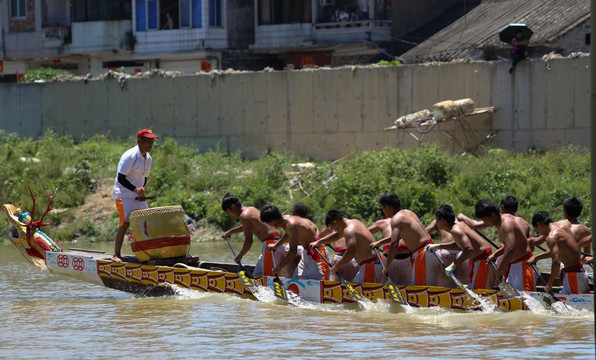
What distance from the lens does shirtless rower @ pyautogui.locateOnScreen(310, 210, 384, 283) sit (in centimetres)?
1247

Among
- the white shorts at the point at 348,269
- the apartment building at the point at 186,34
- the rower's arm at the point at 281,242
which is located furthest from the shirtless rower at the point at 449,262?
the apartment building at the point at 186,34

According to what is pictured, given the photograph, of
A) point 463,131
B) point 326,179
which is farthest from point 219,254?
point 463,131

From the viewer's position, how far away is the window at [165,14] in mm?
32884

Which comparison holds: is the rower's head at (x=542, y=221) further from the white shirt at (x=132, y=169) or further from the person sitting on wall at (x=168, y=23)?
the person sitting on wall at (x=168, y=23)

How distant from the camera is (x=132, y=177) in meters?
14.1

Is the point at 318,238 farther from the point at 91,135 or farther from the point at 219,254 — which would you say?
the point at 91,135

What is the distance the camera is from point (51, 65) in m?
35.7

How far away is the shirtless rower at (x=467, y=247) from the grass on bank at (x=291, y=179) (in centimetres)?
735

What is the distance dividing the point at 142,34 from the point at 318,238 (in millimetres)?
21465

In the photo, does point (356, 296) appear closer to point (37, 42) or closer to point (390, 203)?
point (390, 203)

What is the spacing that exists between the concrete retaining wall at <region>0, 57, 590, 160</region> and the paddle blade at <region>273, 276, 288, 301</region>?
10136 mm

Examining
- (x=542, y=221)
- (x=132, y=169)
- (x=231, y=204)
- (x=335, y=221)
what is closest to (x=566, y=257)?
(x=542, y=221)

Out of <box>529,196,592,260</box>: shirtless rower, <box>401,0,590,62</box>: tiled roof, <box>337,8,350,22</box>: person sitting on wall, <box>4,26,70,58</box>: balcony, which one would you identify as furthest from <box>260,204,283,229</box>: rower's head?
<box>4,26,70,58</box>: balcony

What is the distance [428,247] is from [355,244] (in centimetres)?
88
